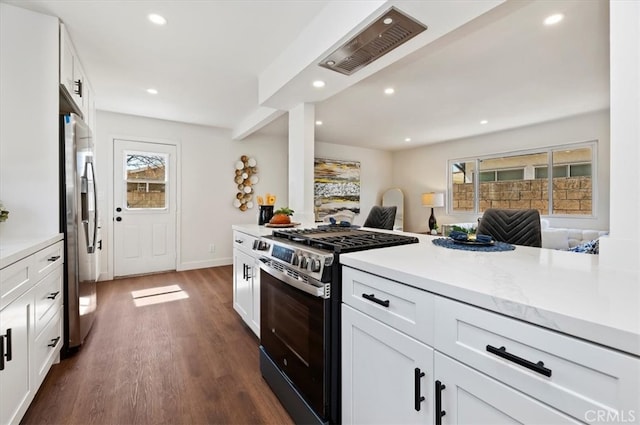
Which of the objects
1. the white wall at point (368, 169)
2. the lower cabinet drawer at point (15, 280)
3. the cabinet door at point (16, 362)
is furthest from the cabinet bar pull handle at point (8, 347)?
the white wall at point (368, 169)

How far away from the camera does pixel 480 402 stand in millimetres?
762

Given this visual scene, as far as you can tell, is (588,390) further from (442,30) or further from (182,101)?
(182,101)

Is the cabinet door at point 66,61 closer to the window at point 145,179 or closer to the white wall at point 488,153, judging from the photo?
the window at point 145,179

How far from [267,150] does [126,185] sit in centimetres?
238

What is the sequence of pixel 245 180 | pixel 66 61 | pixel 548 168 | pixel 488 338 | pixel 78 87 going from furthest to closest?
pixel 245 180
pixel 548 168
pixel 78 87
pixel 66 61
pixel 488 338

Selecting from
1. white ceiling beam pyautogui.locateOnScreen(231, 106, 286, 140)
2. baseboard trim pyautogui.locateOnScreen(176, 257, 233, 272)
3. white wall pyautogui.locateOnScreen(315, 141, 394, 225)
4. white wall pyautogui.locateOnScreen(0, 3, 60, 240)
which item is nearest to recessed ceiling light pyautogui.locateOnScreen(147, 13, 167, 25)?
white wall pyautogui.locateOnScreen(0, 3, 60, 240)

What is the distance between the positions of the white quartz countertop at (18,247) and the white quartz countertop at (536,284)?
151cm

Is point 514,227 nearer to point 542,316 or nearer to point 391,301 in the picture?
point 391,301

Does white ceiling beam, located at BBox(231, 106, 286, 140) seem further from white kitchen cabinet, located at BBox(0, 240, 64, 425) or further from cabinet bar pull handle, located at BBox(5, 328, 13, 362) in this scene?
cabinet bar pull handle, located at BBox(5, 328, 13, 362)

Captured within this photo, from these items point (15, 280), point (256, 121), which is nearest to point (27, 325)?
point (15, 280)

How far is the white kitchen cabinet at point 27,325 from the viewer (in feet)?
4.14

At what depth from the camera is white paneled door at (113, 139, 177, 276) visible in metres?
4.24

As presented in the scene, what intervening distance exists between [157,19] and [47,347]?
2305 millimetres

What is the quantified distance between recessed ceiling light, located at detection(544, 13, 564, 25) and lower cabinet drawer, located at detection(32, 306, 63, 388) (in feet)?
12.6
